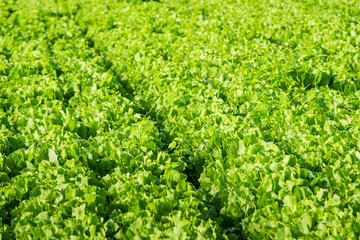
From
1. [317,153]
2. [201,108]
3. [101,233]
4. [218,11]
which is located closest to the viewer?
[101,233]

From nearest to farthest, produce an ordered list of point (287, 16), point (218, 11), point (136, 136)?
point (136, 136) → point (287, 16) → point (218, 11)

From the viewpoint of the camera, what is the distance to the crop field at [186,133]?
390cm

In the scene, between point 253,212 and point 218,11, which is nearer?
point 253,212

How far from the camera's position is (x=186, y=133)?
5836 mm

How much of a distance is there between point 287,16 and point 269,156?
732 cm

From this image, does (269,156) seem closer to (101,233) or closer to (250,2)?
(101,233)

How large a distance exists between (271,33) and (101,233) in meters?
7.57

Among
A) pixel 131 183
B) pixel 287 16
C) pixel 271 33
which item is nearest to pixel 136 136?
pixel 131 183

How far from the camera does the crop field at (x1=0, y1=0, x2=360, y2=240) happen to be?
12.8ft

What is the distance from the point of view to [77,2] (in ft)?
46.2

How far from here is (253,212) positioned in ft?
13.6

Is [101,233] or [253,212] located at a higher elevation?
[101,233]

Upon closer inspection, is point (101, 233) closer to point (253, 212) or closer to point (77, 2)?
point (253, 212)

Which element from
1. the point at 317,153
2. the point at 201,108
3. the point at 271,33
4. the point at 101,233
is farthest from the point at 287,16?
the point at 101,233
